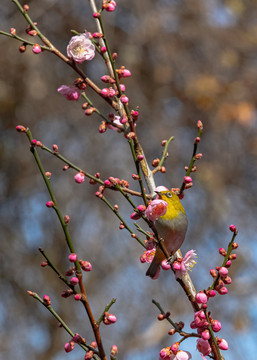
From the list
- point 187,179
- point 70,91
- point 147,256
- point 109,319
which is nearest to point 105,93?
point 70,91

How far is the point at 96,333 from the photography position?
102cm

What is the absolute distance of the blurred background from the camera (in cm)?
540

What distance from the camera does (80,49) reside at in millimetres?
1321

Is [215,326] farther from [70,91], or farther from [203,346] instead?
[70,91]

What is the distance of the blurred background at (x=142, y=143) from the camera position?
540 centimetres

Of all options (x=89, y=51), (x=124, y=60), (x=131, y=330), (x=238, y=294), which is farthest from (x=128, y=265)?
(x=89, y=51)

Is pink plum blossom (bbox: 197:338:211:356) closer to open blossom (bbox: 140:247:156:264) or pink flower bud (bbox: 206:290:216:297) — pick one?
pink flower bud (bbox: 206:290:216:297)

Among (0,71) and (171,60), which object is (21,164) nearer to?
(0,71)

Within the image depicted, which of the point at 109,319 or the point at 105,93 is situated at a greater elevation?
the point at 105,93

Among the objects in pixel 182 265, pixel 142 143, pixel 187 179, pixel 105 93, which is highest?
pixel 142 143

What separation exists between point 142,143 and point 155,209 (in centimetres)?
423

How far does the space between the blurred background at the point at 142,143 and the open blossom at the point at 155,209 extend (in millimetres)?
3894

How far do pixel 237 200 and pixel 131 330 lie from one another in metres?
1.85

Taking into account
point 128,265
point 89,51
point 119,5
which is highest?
point 119,5
